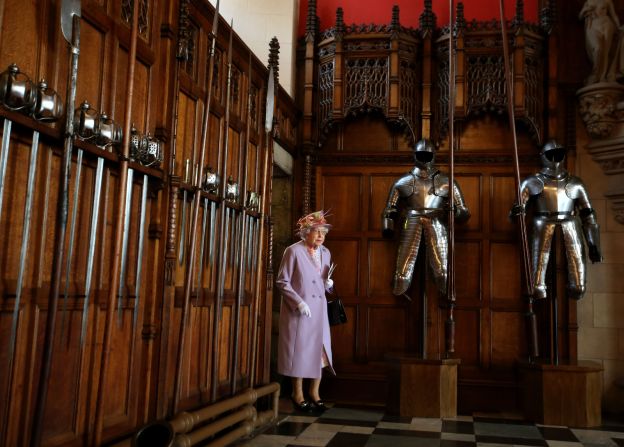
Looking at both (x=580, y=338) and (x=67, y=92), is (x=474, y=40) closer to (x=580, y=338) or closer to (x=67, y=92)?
(x=580, y=338)

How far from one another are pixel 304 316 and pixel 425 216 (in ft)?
4.49

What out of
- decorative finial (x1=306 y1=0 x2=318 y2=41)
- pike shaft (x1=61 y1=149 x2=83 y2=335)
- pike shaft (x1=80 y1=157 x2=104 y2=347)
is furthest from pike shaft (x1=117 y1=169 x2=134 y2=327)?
decorative finial (x1=306 y1=0 x2=318 y2=41)

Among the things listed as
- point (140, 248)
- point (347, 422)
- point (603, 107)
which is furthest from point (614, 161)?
point (140, 248)

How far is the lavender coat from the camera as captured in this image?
193 inches

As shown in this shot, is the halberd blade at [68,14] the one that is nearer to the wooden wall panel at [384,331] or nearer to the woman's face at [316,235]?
the woman's face at [316,235]

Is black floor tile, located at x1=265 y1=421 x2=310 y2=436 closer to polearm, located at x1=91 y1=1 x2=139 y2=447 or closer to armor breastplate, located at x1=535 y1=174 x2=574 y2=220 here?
polearm, located at x1=91 y1=1 x2=139 y2=447

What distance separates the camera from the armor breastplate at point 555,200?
536 centimetres

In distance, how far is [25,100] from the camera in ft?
7.43

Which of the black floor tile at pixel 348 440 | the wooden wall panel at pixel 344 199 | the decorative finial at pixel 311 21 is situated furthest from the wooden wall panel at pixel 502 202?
the black floor tile at pixel 348 440

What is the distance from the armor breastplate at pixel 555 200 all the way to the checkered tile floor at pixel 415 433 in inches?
63.9

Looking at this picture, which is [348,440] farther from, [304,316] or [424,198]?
[424,198]

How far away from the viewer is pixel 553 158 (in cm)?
546

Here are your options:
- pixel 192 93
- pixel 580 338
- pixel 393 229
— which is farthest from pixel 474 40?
pixel 192 93

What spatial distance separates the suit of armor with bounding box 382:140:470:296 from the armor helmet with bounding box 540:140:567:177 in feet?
2.49
